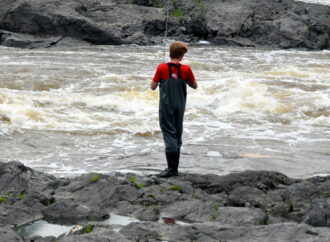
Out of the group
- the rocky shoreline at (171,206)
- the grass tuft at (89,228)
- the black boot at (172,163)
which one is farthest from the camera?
the black boot at (172,163)

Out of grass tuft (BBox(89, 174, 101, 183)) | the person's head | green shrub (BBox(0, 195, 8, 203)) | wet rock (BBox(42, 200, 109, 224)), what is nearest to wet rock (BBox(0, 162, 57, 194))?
green shrub (BBox(0, 195, 8, 203))

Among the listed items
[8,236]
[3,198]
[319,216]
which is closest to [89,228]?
[8,236]

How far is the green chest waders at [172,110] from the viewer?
24.6ft

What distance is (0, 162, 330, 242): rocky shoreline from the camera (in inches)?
205

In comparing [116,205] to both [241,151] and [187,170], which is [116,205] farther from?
[241,151]

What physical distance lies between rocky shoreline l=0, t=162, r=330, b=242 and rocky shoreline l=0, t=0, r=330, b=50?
67.6ft

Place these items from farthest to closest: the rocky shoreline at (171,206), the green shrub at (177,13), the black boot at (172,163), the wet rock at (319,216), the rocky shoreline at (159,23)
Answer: the green shrub at (177,13), the rocky shoreline at (159,23), the black boot at (172,163), the wet rock at (319,216), the rocky shoreline at (171,206)

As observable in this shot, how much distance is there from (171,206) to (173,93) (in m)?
1.60

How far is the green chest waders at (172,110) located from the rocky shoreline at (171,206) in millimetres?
327

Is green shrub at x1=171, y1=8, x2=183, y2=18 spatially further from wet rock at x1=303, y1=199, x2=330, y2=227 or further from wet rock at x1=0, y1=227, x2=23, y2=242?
wet rock at x1=0, y1=227, x2=23, y2=242

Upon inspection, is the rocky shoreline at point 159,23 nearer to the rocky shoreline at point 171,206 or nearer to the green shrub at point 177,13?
the green shrub at point 177,13

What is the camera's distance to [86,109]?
48.0 feet

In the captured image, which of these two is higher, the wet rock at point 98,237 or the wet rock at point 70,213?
the wet rock at point 98,237

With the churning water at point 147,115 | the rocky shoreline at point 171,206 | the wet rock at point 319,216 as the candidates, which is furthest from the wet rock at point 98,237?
the churning water at point 147,115
